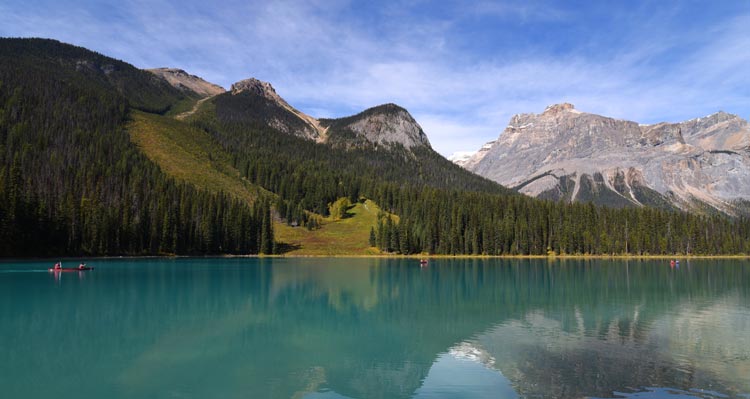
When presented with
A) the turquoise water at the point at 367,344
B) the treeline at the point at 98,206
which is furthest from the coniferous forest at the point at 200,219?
the turquoise water at the point at 367,344

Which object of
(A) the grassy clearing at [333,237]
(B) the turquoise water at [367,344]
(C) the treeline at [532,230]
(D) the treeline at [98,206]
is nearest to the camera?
(B) the turquoise water at [367,344]

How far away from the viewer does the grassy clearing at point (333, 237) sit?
161 meters

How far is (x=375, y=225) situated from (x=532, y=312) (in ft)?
463

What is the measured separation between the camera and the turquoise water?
2095 cm

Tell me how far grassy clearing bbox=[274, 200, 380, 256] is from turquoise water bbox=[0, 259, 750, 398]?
10419 centimetres

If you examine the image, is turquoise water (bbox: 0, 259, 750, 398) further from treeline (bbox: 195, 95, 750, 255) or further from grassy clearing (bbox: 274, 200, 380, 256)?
grassy clearing (bbox: 274, 200, 380, 256)

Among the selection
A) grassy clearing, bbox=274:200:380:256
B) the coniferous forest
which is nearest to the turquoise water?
the coniferous forest

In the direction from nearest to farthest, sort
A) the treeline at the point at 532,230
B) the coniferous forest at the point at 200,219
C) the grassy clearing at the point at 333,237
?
the coniferous forest at the point at 200,219 < the treeline at the point at 532,230 < the grassy clearing at the point at 333,237

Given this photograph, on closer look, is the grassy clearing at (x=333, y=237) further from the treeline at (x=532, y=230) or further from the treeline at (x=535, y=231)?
the treeline at (x=535, y=231)

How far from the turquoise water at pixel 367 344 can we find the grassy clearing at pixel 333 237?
10419 centimetres

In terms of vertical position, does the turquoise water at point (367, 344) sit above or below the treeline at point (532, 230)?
below

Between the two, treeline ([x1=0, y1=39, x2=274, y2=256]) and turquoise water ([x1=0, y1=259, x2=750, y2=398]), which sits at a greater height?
treeline ([x1=0, y1=39, x2=274, y2=256])

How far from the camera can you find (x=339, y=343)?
98.7 ft

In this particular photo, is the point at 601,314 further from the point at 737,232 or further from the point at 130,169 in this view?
the point at 737,232
